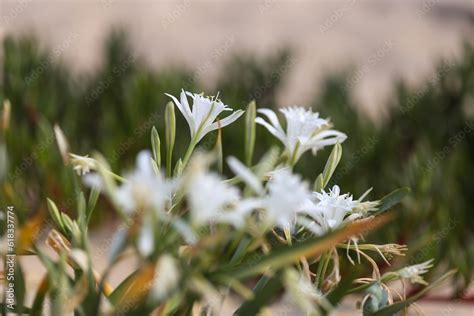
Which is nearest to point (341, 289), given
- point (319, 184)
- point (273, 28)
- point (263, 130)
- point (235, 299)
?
point (319, 184)

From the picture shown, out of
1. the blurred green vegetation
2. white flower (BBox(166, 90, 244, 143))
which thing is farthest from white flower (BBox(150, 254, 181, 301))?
the blurred green vegetation

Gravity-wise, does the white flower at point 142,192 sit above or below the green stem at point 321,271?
above

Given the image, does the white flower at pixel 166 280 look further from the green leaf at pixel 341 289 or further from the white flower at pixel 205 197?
the green leaf at pixel 341 289

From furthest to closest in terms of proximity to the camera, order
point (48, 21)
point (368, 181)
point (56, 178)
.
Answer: point (48, 21)
point (368, 181)
point (56, 178)

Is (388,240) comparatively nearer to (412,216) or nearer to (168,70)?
(412,216)

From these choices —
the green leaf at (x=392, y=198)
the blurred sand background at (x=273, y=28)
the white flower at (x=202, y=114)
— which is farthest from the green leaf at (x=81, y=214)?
the blurred sand background at (x=273, y=28)

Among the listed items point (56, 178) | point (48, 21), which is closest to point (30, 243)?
point (56, 178)

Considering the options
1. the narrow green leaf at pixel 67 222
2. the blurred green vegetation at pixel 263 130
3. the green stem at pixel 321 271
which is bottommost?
the blurred green vegetation at pixel 263 130
